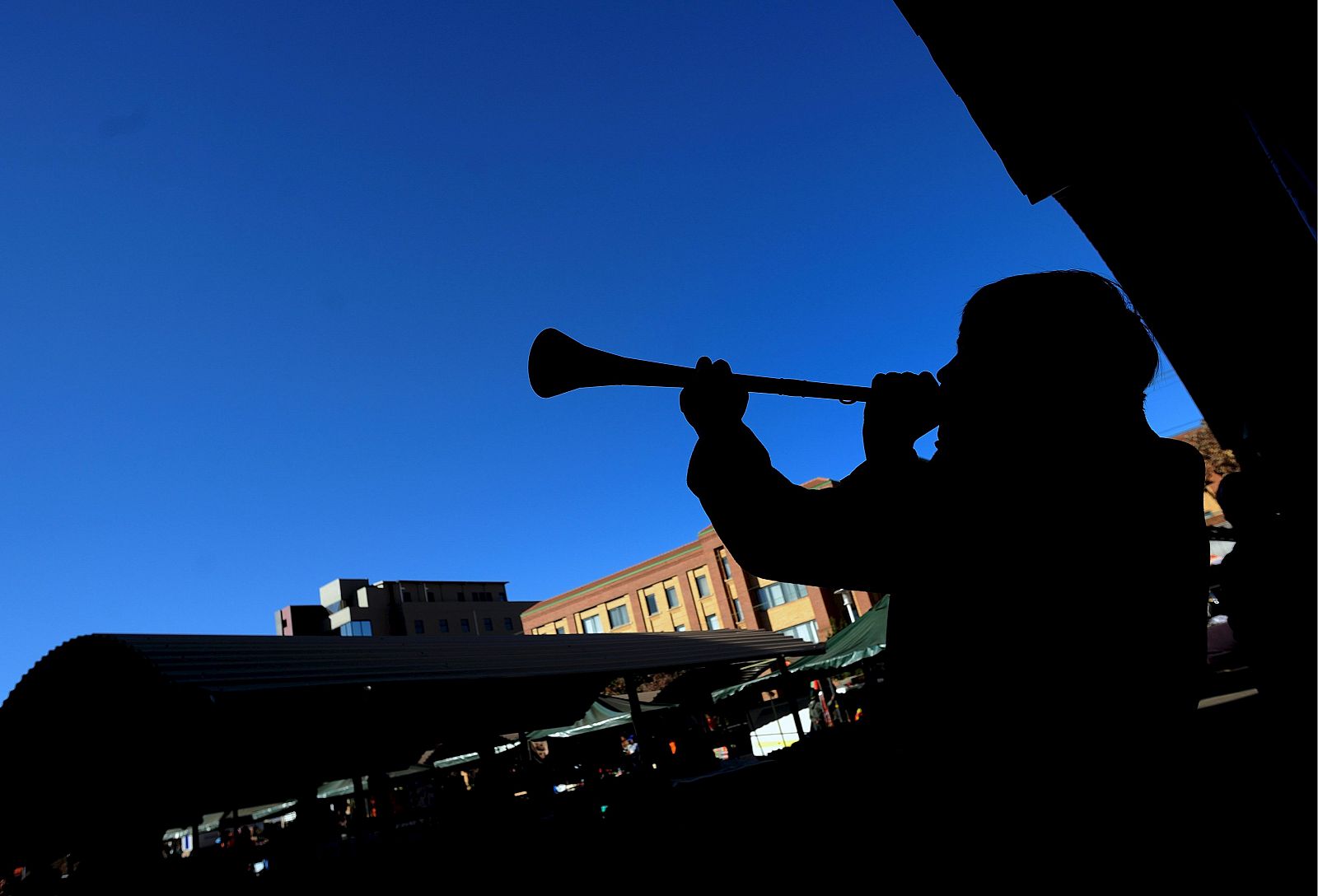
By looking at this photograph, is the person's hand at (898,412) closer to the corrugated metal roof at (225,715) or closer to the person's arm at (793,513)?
the person's arm at (793,513)

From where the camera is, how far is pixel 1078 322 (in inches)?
41.2

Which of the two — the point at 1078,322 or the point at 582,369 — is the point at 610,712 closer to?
the point at 582,369

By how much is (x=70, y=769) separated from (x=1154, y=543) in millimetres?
10984

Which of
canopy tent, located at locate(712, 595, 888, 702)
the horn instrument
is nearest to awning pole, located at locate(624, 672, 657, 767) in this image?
canopy tent, located at locate(712, 595, 888, 702)

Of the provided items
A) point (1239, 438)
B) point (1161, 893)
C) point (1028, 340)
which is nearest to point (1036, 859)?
point (1161, 893)

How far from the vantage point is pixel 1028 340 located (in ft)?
3.37

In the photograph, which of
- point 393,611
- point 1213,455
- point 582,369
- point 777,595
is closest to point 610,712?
point 582,369

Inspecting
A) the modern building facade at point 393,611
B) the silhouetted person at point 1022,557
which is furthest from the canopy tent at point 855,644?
the modern building facade at point 393,611

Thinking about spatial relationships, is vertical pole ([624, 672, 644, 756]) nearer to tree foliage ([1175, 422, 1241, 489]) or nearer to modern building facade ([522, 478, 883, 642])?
tree foliage ([1175, 422, 1241, 489])

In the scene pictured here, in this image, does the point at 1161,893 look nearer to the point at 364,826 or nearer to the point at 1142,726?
the point at 1142,726

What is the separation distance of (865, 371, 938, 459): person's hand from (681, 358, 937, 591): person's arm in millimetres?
76

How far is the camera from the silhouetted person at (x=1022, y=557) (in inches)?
32.3

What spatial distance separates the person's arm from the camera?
94 cm

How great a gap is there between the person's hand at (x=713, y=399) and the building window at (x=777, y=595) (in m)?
38.8
